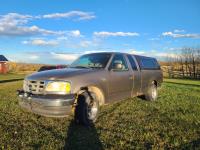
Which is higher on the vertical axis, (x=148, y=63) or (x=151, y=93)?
(x=148, y=63)

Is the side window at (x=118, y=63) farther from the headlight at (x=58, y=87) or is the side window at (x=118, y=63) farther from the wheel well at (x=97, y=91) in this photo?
the headlight at (x=58, y=87)

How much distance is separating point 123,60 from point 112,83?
1.30m

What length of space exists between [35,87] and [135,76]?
12.0 feet

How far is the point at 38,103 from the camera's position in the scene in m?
6.20

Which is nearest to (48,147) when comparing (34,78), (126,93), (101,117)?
(34,78)

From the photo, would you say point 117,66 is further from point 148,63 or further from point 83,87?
point 148,63

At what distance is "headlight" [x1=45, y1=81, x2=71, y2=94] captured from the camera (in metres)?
6.29

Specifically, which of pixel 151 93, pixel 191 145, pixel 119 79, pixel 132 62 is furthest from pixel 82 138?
pixel 151 93

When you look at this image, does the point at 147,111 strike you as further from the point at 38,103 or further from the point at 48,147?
the point at 48,147

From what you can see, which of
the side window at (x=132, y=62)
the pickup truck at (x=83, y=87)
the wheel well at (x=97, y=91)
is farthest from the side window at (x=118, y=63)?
the wheel well at (x=97, y=91)

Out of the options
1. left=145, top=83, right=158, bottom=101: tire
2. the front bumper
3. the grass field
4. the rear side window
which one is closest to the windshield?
the grass field

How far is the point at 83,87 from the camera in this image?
6.66 m

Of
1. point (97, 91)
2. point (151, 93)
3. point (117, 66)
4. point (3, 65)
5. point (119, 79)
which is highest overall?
point (3, 65)

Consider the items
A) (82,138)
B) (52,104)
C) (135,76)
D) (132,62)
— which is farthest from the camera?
(132,62)
